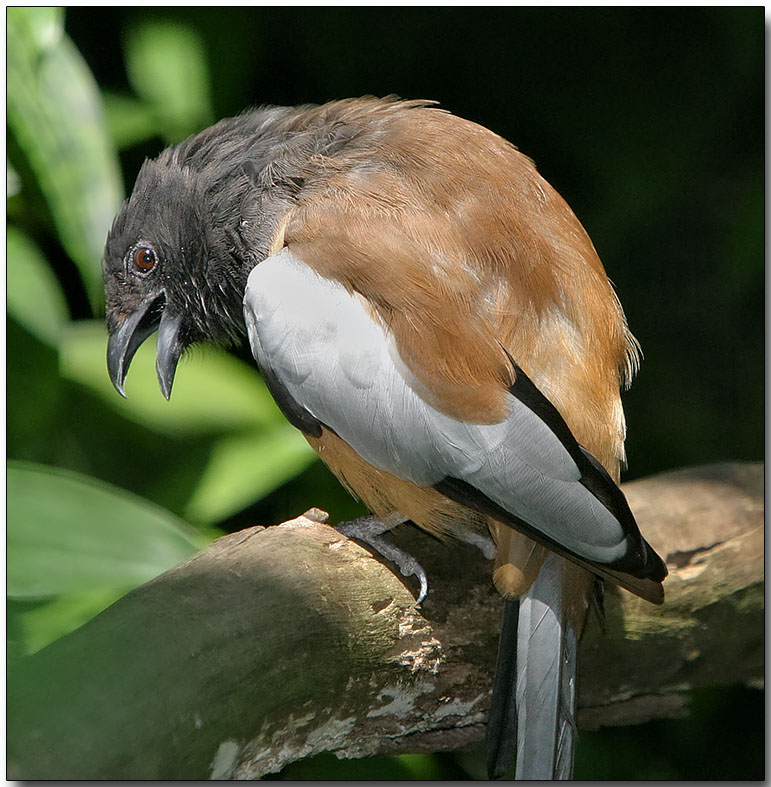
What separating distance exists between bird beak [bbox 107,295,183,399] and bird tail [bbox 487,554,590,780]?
2.54 ft

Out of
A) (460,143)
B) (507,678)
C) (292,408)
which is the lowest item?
(507,678)

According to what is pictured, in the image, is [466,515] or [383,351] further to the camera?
[466,515]

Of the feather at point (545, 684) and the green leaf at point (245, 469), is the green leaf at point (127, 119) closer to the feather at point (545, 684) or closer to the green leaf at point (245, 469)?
the green leaf at point (245, 469)

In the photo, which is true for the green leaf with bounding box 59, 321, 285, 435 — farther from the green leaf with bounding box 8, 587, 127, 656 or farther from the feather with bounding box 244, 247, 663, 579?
the feather with bounding box 244, 247, 663, 579

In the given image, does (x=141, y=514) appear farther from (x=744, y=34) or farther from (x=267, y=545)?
(x=744, y=34)

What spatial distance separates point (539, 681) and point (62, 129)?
1270mm

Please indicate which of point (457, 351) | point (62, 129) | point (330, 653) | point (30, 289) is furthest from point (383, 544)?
point (62, 129)

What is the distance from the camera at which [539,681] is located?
1.38 meters

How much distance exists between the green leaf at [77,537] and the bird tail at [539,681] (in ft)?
2.02

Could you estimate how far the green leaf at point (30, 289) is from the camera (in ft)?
5.68

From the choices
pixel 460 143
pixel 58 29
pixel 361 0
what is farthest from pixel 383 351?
pixel 58 29

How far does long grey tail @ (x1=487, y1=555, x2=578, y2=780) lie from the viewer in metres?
1.38

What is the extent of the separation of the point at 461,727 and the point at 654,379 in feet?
3.07

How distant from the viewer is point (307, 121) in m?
1.68
